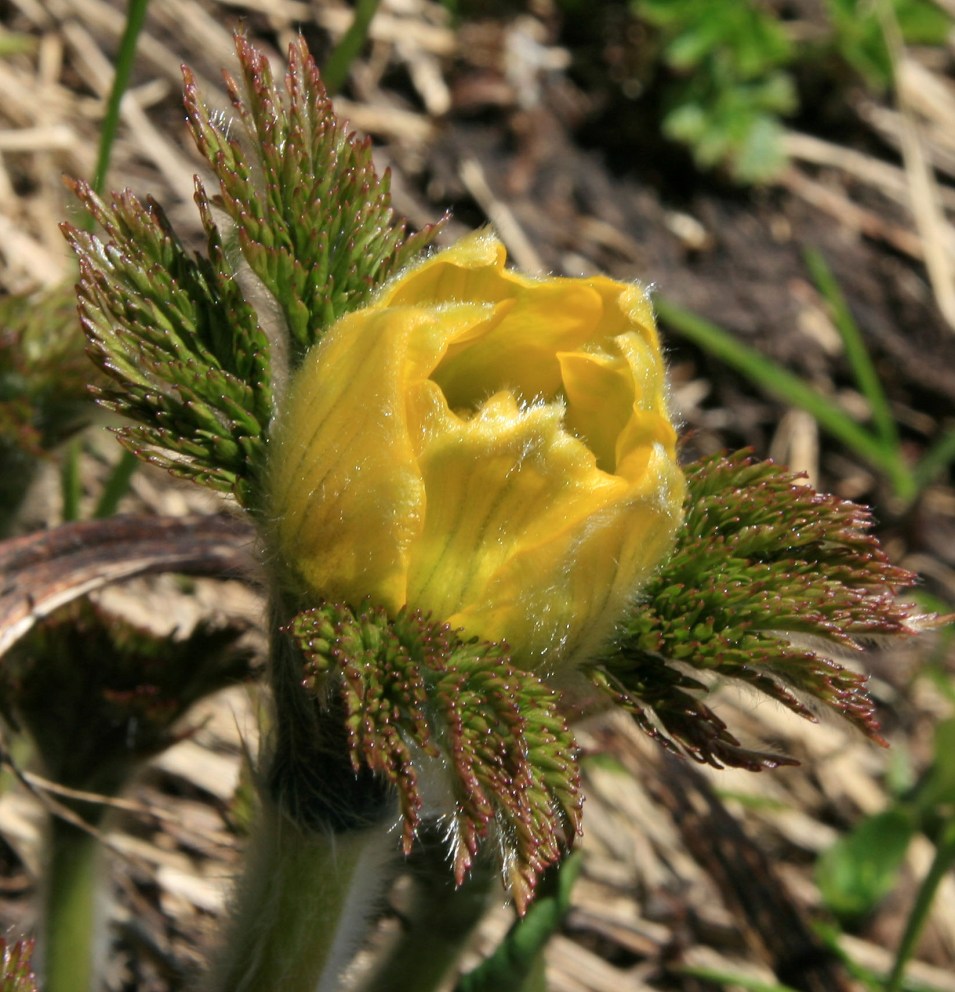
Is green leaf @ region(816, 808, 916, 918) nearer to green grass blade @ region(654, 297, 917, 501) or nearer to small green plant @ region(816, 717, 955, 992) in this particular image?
small green plant @ region(816, 717, 955, 992)

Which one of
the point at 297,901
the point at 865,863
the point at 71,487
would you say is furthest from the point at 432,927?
the point at 865,863

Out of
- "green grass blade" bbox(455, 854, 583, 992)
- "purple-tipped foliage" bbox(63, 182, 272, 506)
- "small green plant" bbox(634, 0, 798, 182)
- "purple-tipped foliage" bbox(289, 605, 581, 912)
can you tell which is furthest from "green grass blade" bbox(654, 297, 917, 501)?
"purple-tipped foliage" bbox(289, 605, 581, 912)

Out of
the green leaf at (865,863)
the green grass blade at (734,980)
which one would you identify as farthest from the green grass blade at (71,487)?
the green leaf at (865,863)

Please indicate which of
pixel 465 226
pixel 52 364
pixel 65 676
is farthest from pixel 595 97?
pixel 65 676

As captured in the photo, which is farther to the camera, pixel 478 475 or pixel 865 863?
pixel 865 863

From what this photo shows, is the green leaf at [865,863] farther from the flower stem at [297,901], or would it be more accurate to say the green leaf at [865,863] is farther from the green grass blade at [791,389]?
the flower stem at [297,901]

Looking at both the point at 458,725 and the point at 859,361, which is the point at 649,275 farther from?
the point at 458,725
